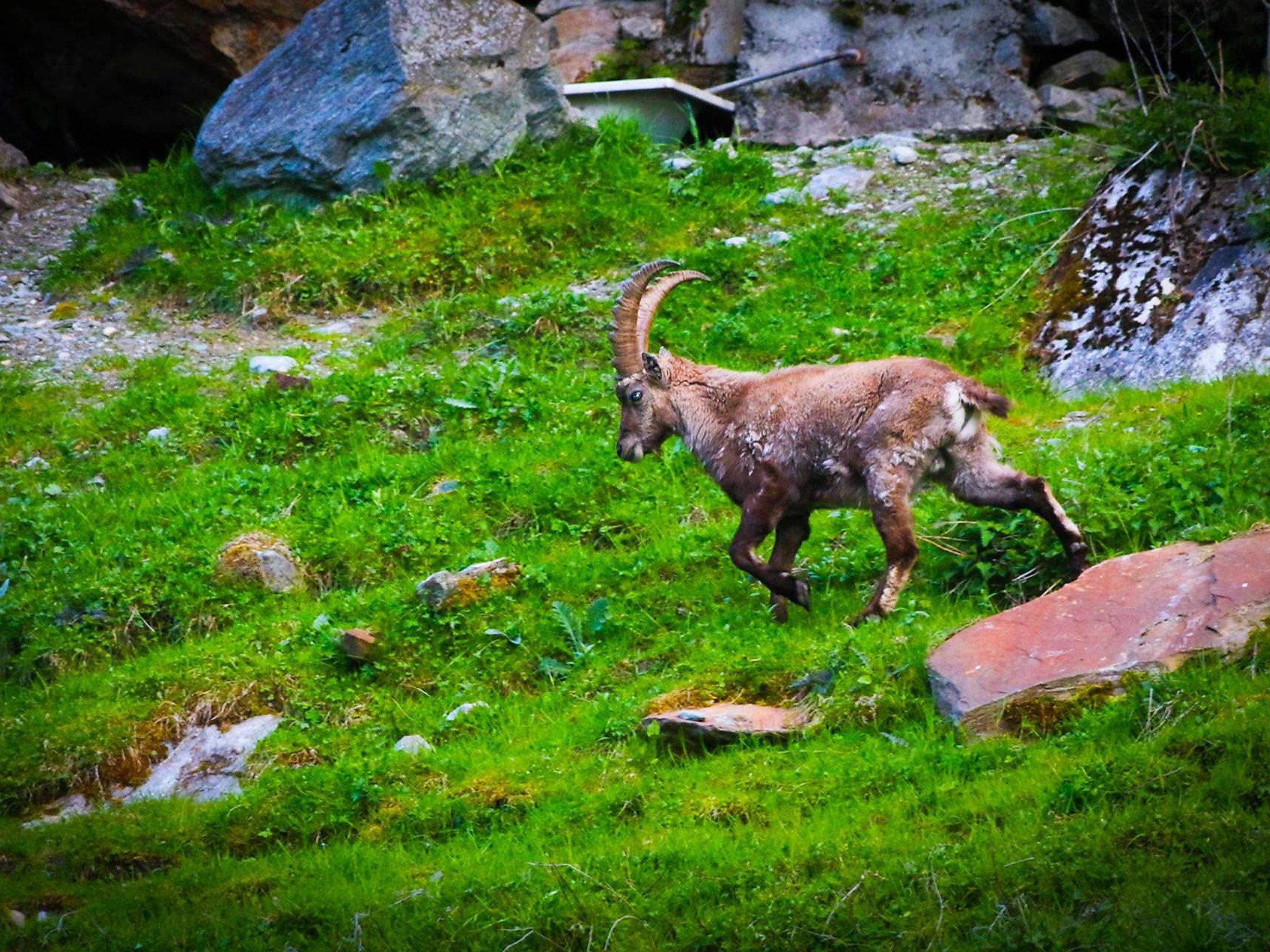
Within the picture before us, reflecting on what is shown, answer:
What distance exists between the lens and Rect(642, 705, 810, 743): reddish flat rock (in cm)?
798

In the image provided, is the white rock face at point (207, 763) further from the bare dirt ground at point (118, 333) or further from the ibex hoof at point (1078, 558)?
the bare dirt ground at point (118, 333)

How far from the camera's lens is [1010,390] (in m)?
12.2

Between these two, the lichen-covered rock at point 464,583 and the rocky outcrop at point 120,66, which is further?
the rocky outcrop at point 120,66

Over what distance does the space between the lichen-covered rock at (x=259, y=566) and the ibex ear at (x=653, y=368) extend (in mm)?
2786

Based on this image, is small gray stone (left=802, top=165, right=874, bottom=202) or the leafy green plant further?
small gray stone (left=802, top=165, right=874, bottom=202)

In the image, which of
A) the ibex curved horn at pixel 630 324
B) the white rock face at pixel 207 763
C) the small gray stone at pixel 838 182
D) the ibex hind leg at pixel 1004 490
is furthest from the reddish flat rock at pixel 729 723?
the small gray stone at pixel 838 182

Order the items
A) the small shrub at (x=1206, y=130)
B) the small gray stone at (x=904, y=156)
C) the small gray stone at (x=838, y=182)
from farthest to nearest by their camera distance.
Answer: the small gray stone at (x=904, y=156) < the small gray stone at (x=838, y=182) < the small shrub at (x=1206, y=130)

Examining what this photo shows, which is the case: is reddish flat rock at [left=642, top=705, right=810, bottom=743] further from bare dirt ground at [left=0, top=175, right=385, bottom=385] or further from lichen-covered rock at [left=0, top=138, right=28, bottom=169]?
lichen-covered rock at [left=0, top=138, right=28, bottom=169]

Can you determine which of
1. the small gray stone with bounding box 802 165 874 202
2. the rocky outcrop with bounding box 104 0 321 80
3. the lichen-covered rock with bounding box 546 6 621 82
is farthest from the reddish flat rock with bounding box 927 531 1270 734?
the rocky outcrop with bounding box 104 0 321 80

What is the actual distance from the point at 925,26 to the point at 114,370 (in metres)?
9.71

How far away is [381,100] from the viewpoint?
53.8ft

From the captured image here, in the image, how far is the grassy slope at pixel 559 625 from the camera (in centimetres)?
648

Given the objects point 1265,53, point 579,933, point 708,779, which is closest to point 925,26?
point 1265,53

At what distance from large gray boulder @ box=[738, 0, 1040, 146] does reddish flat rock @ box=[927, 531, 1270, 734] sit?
10.5 metres
